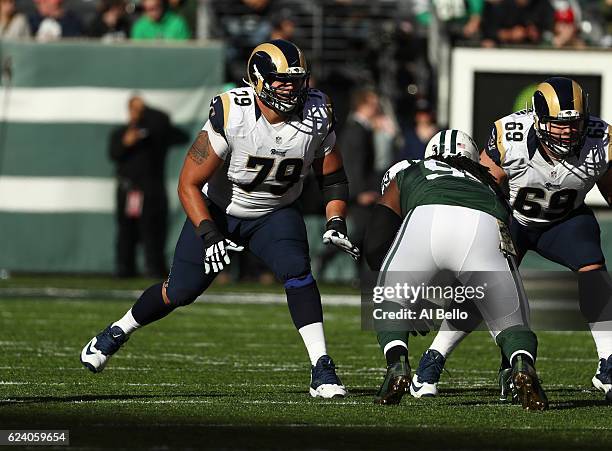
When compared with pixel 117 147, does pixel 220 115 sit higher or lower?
higher

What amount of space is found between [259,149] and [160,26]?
8.74 m

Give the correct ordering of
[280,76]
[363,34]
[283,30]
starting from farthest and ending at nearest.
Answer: [363,34], [283,30], [280,76]

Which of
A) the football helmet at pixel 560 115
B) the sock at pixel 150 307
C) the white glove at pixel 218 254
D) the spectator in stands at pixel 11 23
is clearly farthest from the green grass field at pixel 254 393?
the spectator in stands at pixel 11 23

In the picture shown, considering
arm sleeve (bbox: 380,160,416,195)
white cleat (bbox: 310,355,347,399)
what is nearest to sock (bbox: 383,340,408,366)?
white cleat (bbox: 310,355,347,399)

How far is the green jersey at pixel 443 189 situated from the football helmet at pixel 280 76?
0.65m

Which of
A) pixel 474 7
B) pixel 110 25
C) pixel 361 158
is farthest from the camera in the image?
pixel 474 7

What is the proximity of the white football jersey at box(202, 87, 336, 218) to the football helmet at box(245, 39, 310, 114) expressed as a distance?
10cm

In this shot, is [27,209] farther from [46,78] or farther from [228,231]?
[228,231]

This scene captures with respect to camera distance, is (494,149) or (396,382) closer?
(396,382)

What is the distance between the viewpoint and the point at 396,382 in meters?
6.27

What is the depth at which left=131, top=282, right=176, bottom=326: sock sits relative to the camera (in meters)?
7.21

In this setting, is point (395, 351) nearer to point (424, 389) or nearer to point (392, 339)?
point (392, 339)

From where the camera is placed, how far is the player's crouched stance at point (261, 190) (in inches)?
271

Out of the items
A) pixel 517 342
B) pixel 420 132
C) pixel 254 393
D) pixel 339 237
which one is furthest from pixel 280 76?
pixel 420 132
